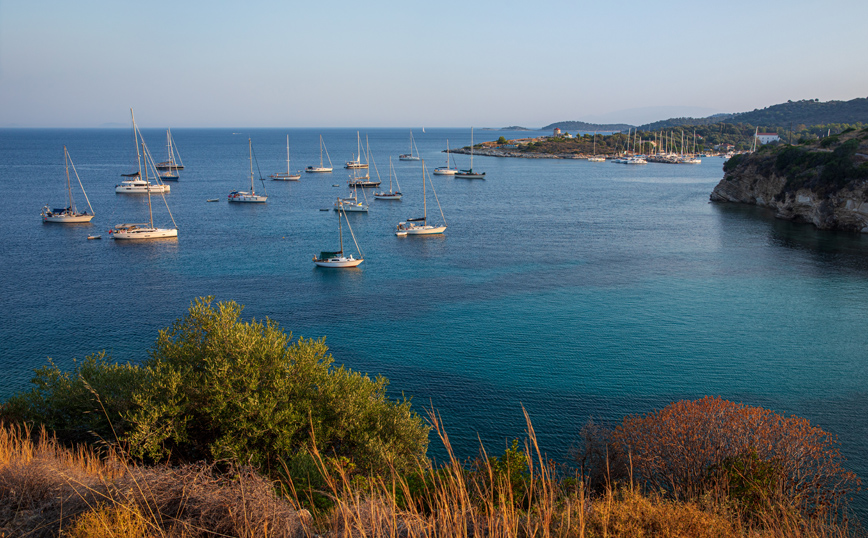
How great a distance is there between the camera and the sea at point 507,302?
2797 centimetres

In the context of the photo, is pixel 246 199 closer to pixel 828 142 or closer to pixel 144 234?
pixel 144 234

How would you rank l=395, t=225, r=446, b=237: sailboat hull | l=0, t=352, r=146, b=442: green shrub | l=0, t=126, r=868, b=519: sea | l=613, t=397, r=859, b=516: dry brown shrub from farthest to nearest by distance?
l=395, t=225, r=446, b=237: sailboat hull
l=0, t=126, r=868, b=519: sea
l=0, t=352, r=146, b=442: green shrub
l=613, t=397, r=859, b=516: dry brown shrub

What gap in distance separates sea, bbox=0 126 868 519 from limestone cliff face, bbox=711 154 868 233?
252cm

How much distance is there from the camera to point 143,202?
86.5 m

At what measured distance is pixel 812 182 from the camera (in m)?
71.2

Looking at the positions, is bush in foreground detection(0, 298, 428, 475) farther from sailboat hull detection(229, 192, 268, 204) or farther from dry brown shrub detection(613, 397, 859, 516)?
sailboat hull detection(229, 192, 268, 204)

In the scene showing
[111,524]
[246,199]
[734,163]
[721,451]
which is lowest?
[721,451]

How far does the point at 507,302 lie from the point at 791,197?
179 ft

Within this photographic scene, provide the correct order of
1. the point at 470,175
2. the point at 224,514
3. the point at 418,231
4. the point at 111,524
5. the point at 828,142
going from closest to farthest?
the point at 111,524 → the point at 224,514 → the point at 418,231 → the point at 828,142 → the point at 470,175

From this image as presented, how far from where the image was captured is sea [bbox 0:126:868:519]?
27969 mm

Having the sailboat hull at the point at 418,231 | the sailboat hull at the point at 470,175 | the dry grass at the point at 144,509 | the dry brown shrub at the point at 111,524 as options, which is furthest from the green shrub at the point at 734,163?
the dry brown shrub at the point at 111,524

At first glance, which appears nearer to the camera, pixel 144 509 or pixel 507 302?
pixel 144 509

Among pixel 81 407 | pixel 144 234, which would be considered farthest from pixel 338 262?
pixel 81 407

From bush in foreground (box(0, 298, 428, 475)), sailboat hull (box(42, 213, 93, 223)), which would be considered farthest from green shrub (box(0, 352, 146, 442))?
sailboat hull (box(42, 213, 93, 223))
